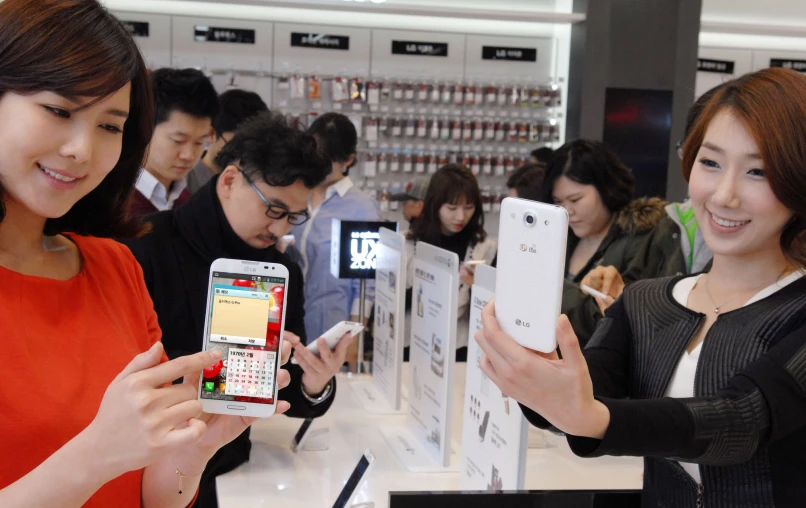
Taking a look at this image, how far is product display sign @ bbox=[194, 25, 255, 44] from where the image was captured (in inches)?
281

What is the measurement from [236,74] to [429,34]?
5.95 ft

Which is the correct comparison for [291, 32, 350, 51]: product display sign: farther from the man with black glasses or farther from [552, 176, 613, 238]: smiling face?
the man with black glasses

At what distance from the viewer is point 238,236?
2559mm

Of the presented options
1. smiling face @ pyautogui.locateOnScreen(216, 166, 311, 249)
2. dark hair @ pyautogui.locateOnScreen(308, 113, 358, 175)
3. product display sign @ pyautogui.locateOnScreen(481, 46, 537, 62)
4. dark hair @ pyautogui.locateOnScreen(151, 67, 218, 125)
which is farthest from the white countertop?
product display sign @ pyautogui.locateOnScreen(481, 46, 537, 62)

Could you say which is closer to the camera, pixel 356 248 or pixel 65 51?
pixel 65 51

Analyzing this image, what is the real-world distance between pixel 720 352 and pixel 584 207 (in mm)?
1673

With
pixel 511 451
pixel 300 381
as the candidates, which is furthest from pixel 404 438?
pixel 511 451

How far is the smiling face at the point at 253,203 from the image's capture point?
253 cm

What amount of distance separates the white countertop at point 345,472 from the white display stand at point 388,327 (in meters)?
0.20

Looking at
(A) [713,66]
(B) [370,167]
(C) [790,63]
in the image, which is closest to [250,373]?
(B) [370,167]

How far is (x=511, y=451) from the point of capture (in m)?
1.84

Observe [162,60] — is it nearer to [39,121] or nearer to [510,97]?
[510,97]

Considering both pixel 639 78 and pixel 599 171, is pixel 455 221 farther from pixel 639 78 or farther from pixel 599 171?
pixel 639 78

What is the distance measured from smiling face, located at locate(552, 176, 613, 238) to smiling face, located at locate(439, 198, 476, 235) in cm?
141
